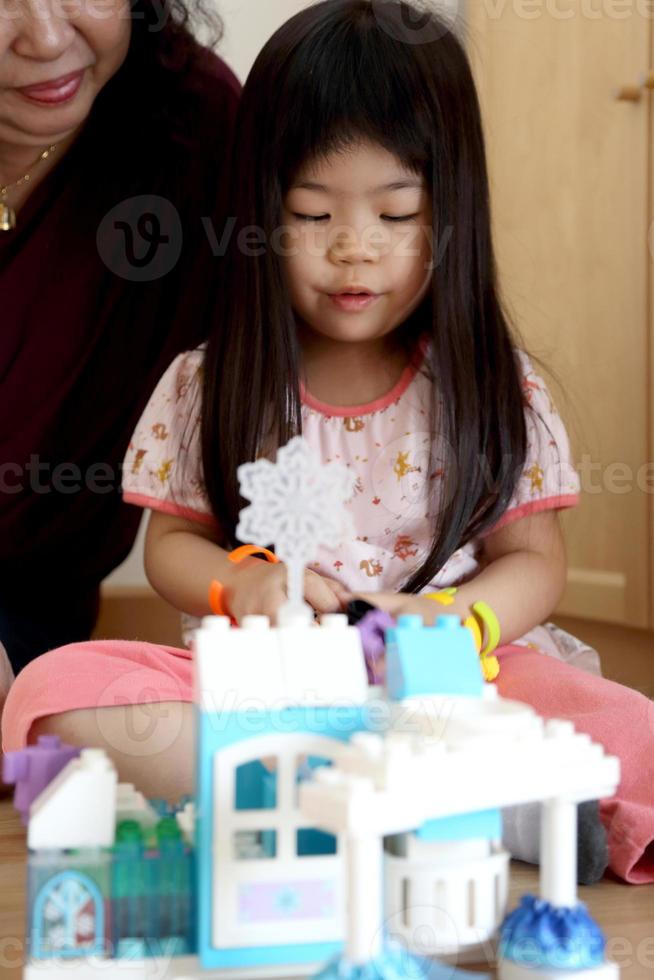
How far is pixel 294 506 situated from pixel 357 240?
0.44 meters

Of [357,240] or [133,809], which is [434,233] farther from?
[133,809]

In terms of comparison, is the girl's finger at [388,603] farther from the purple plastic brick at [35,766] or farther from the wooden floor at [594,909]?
the purple plastic brick at [35,766]

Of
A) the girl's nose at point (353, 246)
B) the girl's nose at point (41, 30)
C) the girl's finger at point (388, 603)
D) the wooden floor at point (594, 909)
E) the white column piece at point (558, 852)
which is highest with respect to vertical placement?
the girl's nose at point (41, 30)

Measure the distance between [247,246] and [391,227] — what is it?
123 millimetres

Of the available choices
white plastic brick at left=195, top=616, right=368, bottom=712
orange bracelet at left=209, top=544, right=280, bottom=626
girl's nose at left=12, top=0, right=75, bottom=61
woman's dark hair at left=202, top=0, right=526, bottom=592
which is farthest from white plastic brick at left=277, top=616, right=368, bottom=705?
girl's nose at left=12, top=0, right=75, bottom=61

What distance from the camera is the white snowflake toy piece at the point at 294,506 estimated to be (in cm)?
61

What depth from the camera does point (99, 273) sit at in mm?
1319

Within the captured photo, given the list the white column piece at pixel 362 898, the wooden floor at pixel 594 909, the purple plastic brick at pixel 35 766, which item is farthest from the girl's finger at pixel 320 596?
the white column piece at pixel 362 898

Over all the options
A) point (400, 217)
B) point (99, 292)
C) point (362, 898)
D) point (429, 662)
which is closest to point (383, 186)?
point (400, 217)

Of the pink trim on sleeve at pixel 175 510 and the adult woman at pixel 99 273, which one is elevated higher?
the adult woman at pixel 99 273

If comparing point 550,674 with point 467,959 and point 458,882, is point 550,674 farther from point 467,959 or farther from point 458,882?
point 458,882

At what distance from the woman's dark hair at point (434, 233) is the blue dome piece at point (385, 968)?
515mm

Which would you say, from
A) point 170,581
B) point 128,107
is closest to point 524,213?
point 128,107

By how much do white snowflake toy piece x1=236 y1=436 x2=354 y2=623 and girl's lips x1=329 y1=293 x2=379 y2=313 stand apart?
450 millimetres
